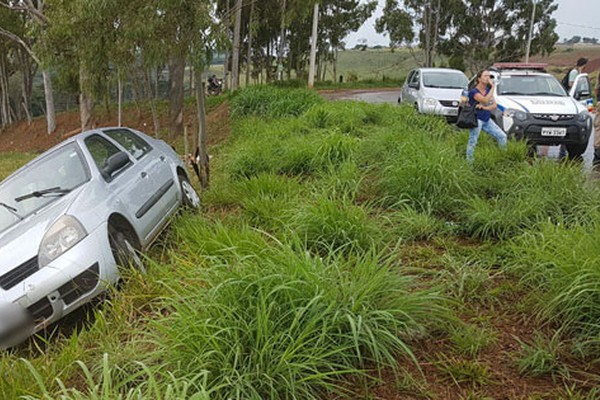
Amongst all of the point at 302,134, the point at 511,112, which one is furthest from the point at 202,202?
the point at 511,112

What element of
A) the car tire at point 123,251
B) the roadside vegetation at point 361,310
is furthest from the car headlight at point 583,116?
the car tire at point 123,251

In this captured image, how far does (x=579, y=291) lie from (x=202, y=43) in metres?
5.39

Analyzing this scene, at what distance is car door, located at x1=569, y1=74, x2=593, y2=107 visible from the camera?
985cm

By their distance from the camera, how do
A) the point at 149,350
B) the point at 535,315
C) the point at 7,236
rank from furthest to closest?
the point at 7,236 < the point at 535,315 < the point at 149,350

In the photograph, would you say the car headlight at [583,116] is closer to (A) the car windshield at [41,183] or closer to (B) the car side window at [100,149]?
(B) the car side window at [100,149]

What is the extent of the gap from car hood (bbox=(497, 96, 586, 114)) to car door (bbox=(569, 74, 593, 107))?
644 mm

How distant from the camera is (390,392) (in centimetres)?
251

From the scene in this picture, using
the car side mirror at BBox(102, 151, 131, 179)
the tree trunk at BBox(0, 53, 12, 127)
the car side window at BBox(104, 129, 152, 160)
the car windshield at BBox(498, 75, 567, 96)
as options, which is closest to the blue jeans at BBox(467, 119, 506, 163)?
the car windshield at BBox(498, 75, 567, 96)

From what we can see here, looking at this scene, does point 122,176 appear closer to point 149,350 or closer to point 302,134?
point 149,350

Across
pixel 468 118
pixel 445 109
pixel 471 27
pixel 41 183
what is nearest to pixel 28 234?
pixel 41 183

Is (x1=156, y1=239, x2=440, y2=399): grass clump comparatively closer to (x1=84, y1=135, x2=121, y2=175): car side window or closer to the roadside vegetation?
the roadside vegetation

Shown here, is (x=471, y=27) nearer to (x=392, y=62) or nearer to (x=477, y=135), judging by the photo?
(x=392, y=62)

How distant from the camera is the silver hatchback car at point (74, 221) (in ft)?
11.7

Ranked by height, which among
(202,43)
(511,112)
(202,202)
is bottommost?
(202,202)
